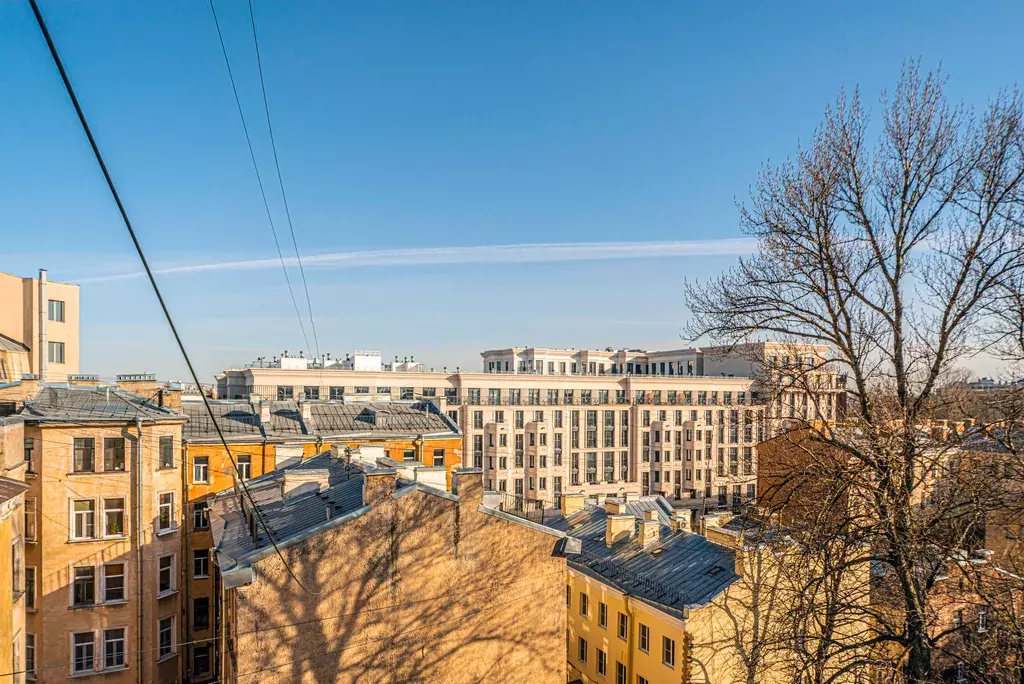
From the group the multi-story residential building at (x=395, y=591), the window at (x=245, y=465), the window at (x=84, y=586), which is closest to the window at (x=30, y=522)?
the window at (x=84, y=586)

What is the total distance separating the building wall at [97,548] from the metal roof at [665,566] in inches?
520

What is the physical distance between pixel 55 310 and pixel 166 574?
24.7 metres

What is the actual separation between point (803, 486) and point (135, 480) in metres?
18.5

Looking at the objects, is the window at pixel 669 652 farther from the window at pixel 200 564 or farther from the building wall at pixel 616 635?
the window at pixel 200 564

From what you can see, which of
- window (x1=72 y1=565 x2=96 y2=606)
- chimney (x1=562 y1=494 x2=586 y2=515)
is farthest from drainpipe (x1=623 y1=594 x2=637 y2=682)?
window (x1=72 y1=565 x2=96 y2=606)

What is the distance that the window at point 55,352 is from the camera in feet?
120

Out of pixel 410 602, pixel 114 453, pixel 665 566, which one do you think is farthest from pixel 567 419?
pixel 410 602

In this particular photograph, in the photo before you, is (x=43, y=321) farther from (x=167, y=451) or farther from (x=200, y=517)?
(x=167, y=451)

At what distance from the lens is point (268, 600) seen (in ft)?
35.5

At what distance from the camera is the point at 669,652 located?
1571cm

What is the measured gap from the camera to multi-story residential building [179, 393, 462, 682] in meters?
21.6

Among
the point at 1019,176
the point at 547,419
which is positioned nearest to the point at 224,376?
the point at 547,419

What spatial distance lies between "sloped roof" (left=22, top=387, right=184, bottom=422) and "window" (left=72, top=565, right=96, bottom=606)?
440 centimetres

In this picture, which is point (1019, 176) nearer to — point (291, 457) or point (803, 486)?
point (803, 486)
